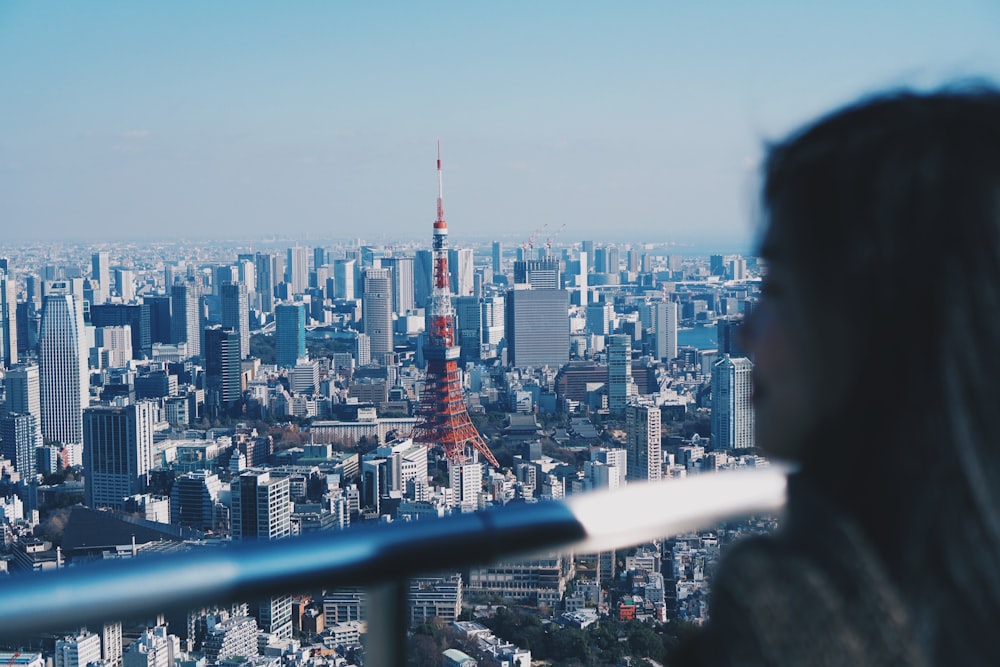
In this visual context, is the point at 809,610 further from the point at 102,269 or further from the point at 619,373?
the point at 102,269

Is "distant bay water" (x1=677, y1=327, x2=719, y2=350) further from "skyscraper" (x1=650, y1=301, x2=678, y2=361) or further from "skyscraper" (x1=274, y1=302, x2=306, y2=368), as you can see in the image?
"skyscraper" (x1=274, y1=302, x2=306, y2=368)

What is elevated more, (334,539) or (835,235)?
(835,235)

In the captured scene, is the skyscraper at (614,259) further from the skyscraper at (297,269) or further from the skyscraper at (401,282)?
the skyscraper at (297,269)

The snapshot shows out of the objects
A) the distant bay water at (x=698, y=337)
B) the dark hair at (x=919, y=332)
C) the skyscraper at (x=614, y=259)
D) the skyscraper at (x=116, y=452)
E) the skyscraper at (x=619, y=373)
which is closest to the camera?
the dark hair at (x=919, y=332)

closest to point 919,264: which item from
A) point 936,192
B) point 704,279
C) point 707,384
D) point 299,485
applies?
point 936,192

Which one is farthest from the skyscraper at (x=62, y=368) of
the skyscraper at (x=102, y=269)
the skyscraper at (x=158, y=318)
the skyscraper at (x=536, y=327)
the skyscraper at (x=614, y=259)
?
the skyscraper at (x=614, y=259)

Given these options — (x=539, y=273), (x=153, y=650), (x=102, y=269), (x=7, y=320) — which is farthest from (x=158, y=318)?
(x=153, y=650)

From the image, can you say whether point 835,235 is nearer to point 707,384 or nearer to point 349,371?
point 707,384
